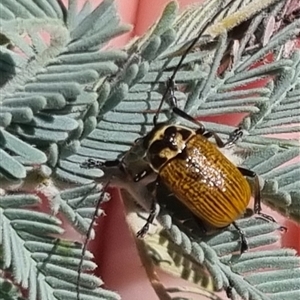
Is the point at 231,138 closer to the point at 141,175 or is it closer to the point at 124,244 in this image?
the point at 141,175

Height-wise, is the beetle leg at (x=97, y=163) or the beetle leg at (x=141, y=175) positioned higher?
the beetle leg at (x=97, y=163)

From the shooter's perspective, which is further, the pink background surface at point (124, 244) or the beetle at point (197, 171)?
the pink background surface at point (124, 244)

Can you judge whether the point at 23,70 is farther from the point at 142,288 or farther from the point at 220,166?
the point at 142,288

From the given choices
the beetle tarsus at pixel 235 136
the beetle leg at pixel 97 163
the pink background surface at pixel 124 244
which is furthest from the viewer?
the pink background surface at pixel 124 244

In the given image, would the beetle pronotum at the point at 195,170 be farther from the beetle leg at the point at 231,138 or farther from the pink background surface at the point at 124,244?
the pink background surface at the point at 124,244

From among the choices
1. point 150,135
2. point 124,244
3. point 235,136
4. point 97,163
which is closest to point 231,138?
point 235,136

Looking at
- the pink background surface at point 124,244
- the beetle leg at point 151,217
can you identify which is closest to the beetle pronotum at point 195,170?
the beetle leg at point 151,217
